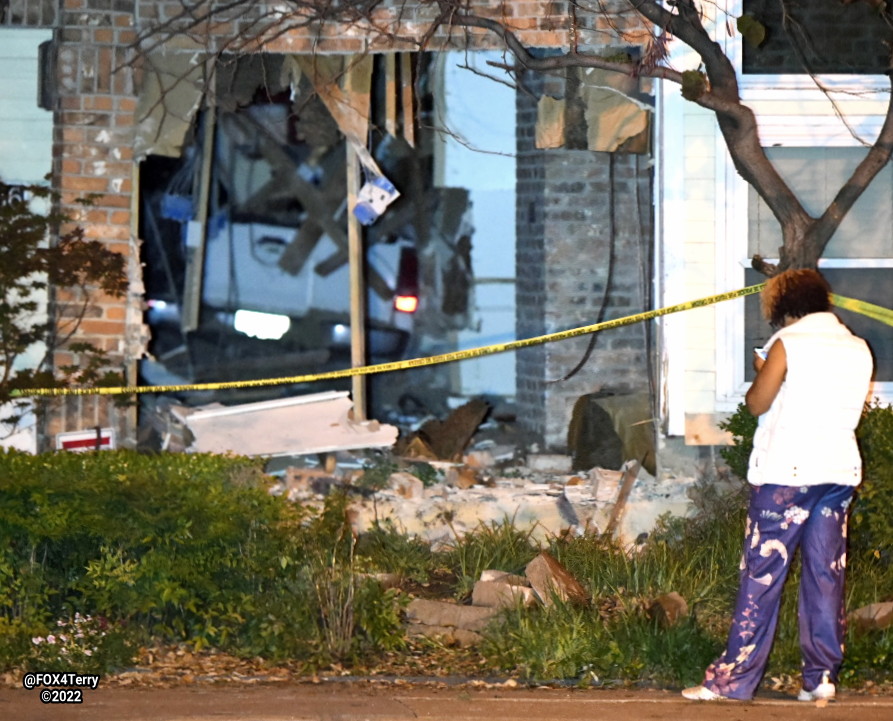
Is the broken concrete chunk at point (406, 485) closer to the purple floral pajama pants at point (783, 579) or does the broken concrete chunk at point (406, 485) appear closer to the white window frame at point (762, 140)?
the white window frame at point (762, 140)

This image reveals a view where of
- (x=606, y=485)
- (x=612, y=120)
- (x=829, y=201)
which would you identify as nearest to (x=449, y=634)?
(x=606, y=485)

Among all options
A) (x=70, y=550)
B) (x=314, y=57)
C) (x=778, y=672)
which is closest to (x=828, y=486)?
(x=778, y=672)

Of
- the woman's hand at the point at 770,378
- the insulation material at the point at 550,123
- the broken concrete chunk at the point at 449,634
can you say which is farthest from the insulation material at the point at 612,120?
the broken concrete chunk at the point at 449,634

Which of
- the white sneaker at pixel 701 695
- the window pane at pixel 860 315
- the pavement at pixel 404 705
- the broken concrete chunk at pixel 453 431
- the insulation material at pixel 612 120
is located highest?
the insulation material at pixel 612 120

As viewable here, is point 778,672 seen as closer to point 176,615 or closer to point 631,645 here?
point 631,645

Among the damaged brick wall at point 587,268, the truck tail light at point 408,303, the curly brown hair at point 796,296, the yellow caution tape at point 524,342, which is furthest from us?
the truck tail light at point 408,303

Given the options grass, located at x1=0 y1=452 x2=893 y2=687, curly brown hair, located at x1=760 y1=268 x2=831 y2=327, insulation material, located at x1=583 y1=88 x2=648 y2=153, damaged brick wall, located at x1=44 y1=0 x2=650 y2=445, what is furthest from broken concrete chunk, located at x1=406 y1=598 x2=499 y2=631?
insulation material, located at x1=583 y1=88 x2=648 y2=153

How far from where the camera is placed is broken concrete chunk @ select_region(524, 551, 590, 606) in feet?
21.3

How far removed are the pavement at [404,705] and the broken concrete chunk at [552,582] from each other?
80 centimetres

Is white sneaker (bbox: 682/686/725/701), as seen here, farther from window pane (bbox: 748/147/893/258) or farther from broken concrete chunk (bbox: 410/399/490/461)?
broken concrete chunk (bbox: 410/399/490/461)

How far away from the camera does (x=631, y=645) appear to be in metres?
5.91

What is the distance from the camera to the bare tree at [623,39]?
6684 mm

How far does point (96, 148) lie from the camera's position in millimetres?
8391

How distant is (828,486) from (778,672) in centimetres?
98
